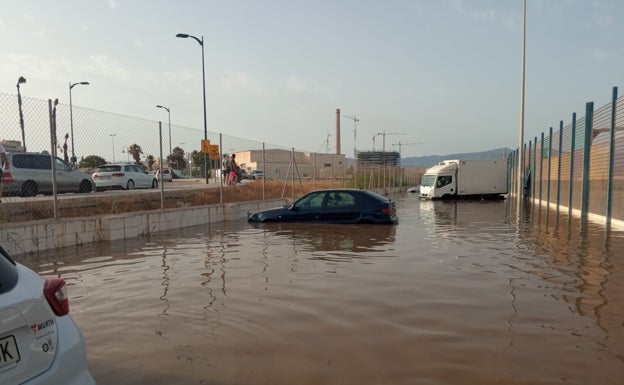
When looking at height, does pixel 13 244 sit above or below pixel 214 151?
below

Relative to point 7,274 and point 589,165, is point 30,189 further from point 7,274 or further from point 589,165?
point 589,165

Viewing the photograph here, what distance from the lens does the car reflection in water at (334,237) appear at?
9402 mm

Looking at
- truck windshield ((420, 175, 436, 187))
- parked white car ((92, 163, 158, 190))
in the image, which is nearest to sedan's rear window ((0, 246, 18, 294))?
parked white car ((92, 163, 158, 190))

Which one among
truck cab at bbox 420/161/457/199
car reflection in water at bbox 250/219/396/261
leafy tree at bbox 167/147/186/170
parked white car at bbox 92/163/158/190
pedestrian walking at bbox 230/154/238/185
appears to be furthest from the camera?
truck cab at bbox 420/161/457/199

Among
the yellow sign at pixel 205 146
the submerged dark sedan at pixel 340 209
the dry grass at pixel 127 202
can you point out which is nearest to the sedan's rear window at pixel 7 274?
the dry grass at pixel 127 202

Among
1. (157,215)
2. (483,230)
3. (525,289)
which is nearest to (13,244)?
(157,215)

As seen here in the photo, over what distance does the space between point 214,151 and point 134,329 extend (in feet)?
43.8

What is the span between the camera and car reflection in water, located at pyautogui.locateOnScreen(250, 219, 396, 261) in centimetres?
940

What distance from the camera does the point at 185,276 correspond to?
287 inches

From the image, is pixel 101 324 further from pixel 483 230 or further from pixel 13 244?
pixel 483 230

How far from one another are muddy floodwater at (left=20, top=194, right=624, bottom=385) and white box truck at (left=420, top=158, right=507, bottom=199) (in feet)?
65.4

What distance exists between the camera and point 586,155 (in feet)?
48.4

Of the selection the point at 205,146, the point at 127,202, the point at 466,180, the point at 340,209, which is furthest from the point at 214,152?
the point at 466,180

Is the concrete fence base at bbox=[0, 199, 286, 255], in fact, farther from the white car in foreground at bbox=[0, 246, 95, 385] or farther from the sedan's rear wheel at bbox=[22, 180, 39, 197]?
the white car in foreground at bbox=[0, 246, 95, 385]
